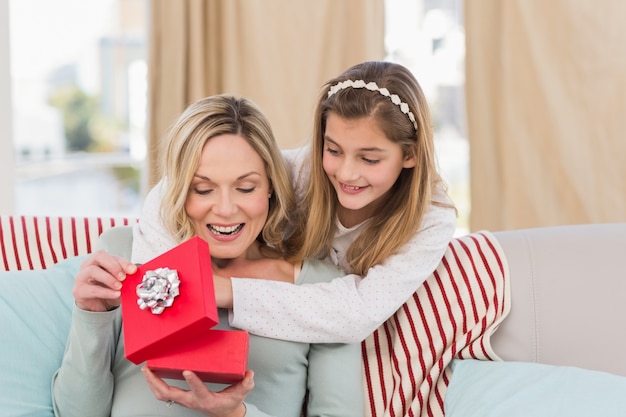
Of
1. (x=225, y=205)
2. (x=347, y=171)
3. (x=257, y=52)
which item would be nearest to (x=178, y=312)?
(x=225, y=205)

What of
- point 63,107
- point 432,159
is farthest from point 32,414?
point 63,107

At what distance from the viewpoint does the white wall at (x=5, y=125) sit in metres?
3.18

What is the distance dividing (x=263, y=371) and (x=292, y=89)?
1.74 m

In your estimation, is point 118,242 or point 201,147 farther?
point 118,242

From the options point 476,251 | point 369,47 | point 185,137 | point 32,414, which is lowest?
point 32,414

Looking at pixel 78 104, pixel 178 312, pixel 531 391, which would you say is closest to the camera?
pixel 178 312

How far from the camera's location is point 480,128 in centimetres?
314

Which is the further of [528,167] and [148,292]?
[528,167]

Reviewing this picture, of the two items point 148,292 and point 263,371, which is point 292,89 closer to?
point 263,371

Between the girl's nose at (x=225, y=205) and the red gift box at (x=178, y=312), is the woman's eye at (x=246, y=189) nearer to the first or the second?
the girl's nose at (x=225, y=205)

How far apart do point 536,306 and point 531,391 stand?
0.95ft

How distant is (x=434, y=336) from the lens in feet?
6.06

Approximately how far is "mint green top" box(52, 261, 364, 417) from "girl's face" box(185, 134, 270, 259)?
0.54 feet

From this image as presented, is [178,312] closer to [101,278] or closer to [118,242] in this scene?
[101,278]
